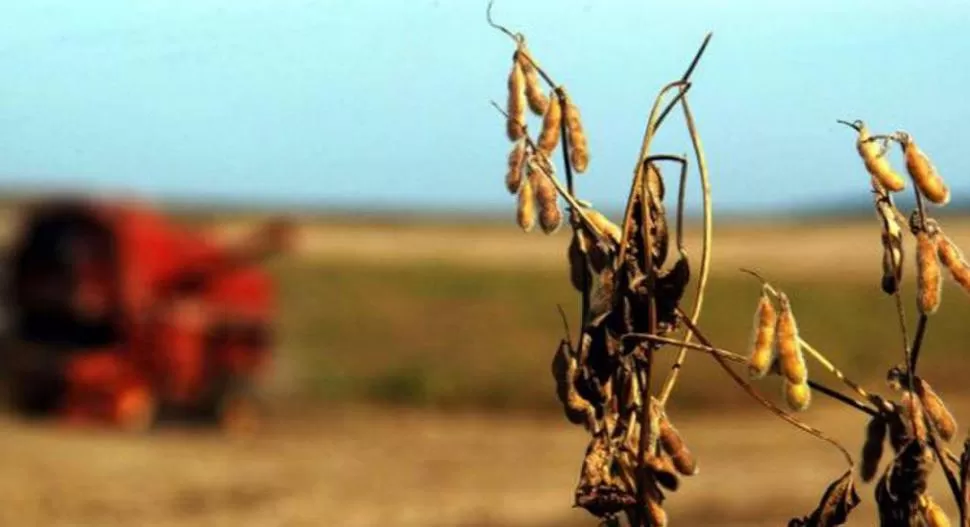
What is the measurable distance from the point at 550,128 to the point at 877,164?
1.08ft

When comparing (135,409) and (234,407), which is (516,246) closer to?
(234,407)

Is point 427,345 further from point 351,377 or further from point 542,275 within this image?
point 542,275

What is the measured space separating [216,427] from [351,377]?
16.8 feet

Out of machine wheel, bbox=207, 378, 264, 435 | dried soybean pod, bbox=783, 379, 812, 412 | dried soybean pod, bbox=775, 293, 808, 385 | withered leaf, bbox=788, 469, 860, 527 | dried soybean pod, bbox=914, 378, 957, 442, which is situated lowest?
machine wheel, bbox=207, 378, 264, 435

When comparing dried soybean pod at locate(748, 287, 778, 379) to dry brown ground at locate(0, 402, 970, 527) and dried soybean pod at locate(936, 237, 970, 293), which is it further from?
dry brown ground at locate(0, 402, 970, 527)

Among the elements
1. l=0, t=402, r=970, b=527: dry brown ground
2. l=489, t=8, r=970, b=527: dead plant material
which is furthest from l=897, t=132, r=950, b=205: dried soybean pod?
l=0, t=402, r=970, b=527: dry brown ground

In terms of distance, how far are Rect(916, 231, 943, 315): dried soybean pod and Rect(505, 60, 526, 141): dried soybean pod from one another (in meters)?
0.41

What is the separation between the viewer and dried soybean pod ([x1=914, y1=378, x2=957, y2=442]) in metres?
1.69

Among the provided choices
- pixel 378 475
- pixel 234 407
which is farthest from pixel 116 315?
pixel 378 475

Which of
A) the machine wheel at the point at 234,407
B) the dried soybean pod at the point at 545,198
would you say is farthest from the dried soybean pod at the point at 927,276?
the machine wheel at the point at 234,407

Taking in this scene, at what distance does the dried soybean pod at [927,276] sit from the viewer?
1624mm

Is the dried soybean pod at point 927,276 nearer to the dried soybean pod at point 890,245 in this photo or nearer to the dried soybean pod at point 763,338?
the dried soybean pod at point 890,245

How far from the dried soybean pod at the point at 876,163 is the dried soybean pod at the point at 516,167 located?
329 mm

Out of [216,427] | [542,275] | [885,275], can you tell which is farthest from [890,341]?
[885,275]
